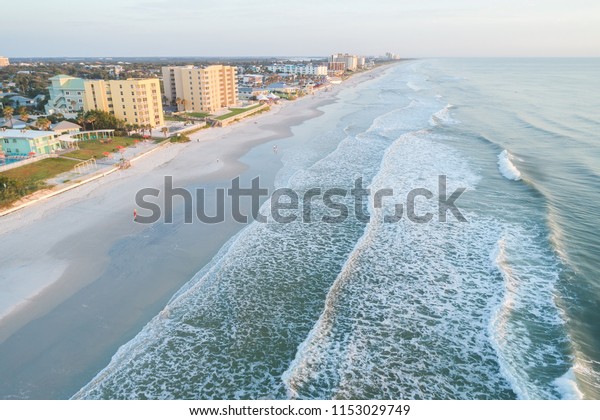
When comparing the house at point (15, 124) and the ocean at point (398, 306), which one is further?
the house at point (15, 124)

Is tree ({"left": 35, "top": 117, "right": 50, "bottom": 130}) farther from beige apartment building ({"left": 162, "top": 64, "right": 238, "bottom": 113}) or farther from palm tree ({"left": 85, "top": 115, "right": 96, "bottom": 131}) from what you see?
beige apartment building ({"left": 162, "top": 64, "right": 238, "bottom": 113})

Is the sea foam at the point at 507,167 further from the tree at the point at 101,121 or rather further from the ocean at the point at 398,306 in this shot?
the tree at the point at 101,121

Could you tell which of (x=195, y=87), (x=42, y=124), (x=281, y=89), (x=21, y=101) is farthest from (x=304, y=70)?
(x=42, y=124)

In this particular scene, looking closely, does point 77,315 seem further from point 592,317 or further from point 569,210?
point 569,210

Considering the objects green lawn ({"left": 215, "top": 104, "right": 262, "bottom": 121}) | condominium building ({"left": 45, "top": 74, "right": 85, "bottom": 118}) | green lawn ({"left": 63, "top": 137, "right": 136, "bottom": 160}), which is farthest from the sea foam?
condominium building ({"left": 45, "top": 74, "right": 85, "bottom": 118})

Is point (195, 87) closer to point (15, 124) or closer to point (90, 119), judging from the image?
point (90, 119)

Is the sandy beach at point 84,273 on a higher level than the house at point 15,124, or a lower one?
lower

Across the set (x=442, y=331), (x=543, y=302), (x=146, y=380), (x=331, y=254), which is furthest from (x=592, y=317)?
(x=146, y=380)

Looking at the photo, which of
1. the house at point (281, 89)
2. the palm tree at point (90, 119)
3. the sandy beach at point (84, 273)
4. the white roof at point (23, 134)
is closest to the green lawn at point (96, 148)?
the white roof at point (23, 134)
